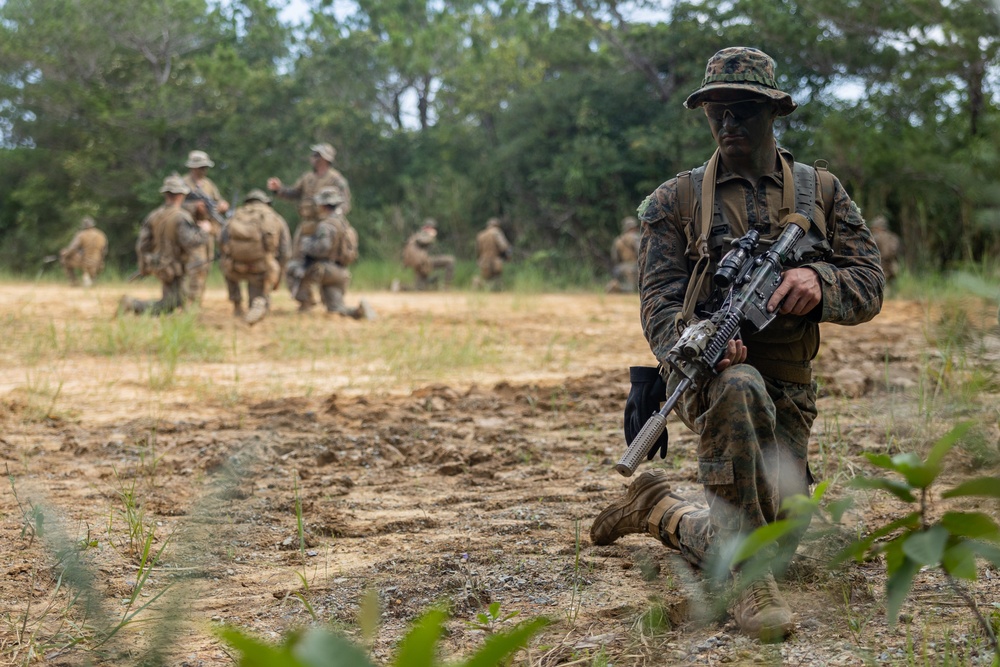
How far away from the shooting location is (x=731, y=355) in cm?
276

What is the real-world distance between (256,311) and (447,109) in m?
18.8

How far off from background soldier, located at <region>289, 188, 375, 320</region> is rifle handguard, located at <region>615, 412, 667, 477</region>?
9.49 m

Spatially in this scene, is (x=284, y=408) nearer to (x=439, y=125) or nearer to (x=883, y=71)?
(x=883, y=71)

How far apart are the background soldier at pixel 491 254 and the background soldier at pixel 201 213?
6324mm

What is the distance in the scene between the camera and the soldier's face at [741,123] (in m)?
2.99

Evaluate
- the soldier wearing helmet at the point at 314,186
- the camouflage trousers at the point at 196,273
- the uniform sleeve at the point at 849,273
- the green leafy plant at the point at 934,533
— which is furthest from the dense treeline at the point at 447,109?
the green leafy plant at the point at 934,533

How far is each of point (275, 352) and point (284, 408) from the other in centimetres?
271

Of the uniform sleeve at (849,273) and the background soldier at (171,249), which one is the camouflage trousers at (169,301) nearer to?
the background soldier at (171,249)

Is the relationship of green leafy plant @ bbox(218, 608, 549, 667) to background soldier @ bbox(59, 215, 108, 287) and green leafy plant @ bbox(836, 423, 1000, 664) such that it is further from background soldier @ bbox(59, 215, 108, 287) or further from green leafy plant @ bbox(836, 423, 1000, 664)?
background soldier @ bbox(59, 215, 108, 287)

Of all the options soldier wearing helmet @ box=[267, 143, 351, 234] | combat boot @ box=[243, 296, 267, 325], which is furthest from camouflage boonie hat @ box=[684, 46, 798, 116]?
soldier wearing helmet @ box=[267, 143, 351, 234]

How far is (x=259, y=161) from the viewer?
26.6 metres

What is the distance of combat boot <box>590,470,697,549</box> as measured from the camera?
3.17 m

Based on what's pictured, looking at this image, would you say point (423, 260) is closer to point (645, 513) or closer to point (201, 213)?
point (201, 213)

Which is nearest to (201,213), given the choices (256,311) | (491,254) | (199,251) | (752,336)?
(199,251)
